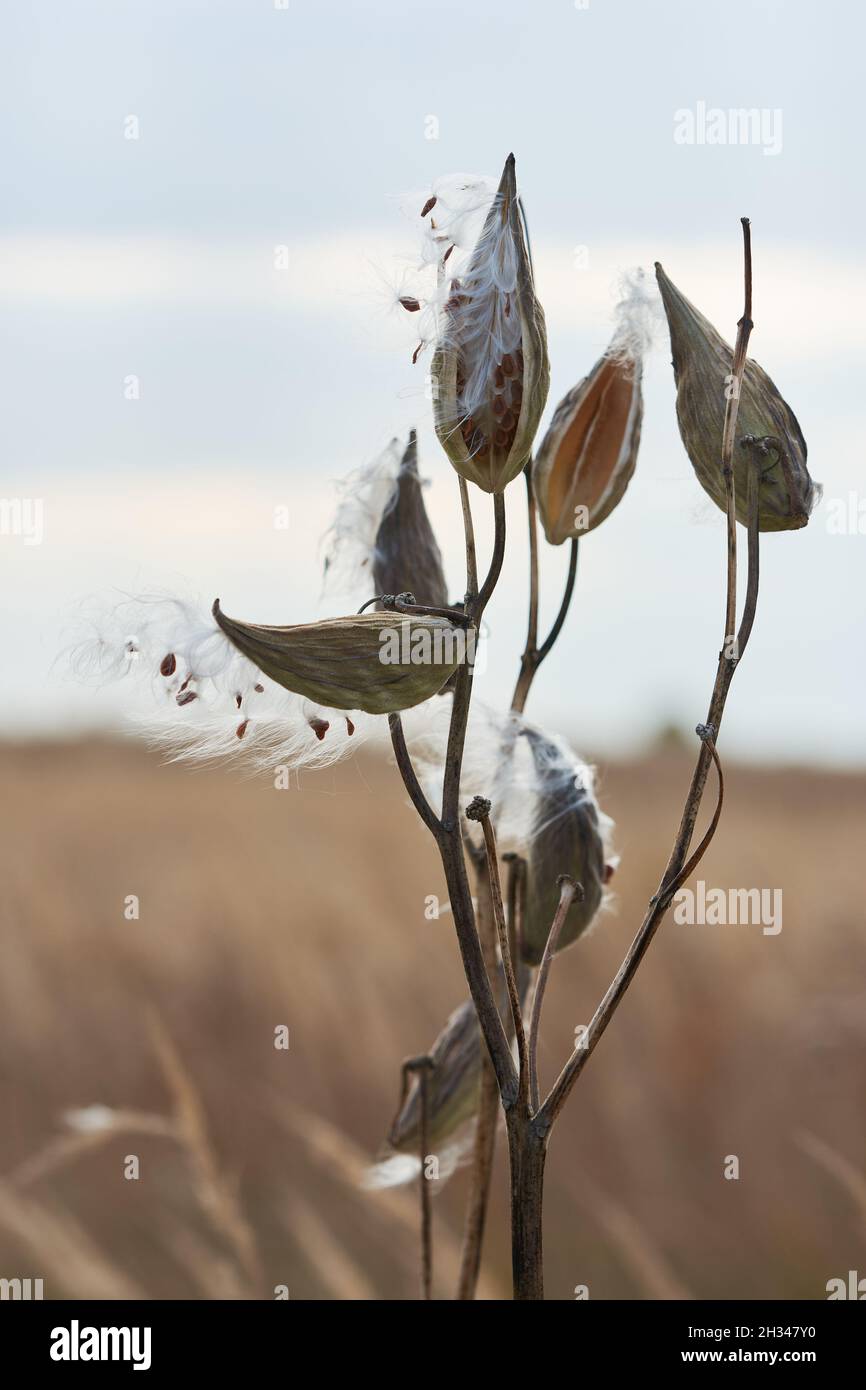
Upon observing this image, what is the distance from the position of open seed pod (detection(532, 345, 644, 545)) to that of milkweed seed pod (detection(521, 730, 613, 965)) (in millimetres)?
83

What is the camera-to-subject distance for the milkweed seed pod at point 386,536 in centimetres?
45

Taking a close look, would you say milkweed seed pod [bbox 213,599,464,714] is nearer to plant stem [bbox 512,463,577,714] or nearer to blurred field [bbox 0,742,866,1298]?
plant stem [bbox 512,463,577,714]

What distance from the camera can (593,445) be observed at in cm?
43

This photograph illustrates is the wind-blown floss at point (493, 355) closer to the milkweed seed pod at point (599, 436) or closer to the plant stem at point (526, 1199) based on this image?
the milkweed seed pod at point (599, 436)

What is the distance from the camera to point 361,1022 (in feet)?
6.83

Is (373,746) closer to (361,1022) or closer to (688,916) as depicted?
(688,916)

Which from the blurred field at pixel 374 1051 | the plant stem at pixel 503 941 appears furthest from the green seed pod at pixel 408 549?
the blurred field at pixel 374 1051

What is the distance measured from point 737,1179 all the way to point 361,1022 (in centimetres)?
61

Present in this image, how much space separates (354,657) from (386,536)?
0.45 feet

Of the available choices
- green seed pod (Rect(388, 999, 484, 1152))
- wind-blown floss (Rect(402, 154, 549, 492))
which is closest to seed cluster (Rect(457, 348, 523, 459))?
wind-blown floss (Rect(402, 154, 549, 492))

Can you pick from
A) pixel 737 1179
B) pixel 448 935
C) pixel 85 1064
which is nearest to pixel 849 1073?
pixel 737 1179

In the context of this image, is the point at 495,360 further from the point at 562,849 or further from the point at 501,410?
the point at 562,849

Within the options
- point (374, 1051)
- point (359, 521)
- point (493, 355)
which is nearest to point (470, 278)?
point (493, 355)

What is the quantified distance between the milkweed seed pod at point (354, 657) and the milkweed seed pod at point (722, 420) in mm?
103
